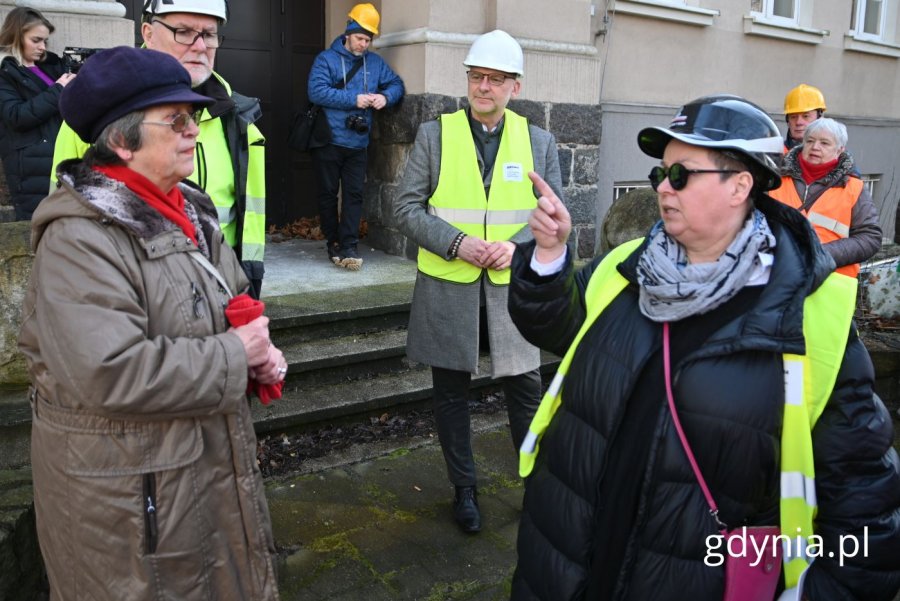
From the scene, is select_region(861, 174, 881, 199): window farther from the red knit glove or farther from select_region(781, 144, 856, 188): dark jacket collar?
the red knit glove

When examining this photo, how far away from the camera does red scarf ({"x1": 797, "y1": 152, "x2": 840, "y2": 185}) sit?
454 centimetres

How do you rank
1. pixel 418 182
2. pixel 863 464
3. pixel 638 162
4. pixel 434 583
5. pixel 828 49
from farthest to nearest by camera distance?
pixel 828 49, pixel 638 162, pixel 418 182, pixel 434 583, pixel 863 464

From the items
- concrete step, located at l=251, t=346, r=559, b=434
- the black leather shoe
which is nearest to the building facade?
concrete step, located at l=251, t=346, r=559, b=434

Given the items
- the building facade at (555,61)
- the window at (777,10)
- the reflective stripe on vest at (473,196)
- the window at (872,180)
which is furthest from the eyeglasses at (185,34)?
the window at (872,180)

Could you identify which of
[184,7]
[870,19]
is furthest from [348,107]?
[870,19]

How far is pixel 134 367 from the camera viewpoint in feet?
6.11

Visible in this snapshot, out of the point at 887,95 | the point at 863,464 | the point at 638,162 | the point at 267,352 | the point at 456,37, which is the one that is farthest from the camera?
the point at 887,95

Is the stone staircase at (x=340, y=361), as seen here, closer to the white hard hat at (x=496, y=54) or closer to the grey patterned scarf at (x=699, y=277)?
the white hard hat at (x=496, y=54)

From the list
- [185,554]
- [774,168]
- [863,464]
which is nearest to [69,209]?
[185,554]

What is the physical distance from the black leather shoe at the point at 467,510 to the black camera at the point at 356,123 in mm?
3413

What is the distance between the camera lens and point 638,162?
8.21m

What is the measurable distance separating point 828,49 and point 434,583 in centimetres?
957

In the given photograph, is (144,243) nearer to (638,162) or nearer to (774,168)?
(774,168)

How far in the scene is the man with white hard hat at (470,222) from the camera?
355 cm
